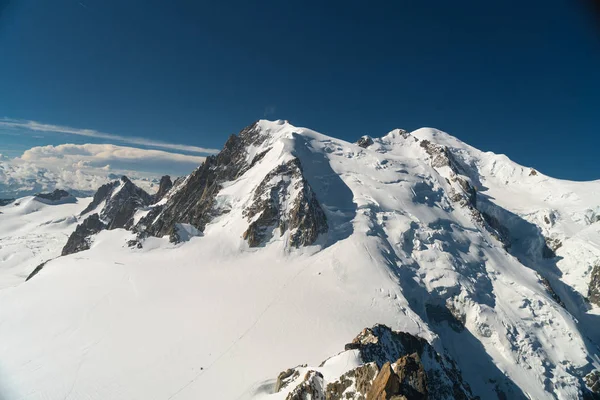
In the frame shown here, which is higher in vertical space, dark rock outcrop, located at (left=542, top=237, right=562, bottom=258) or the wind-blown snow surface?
dark rock outcrop, located at (left=542, top=237, right=562, bottom=258)

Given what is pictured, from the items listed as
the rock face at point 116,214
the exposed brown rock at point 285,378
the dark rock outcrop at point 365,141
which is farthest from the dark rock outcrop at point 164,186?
the exposed brown rock at point 285,378

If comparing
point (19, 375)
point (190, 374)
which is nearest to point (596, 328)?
point (190, 374)

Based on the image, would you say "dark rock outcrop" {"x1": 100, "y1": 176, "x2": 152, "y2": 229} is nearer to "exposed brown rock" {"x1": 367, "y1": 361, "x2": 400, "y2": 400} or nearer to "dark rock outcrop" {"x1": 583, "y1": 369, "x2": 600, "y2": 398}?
"exposed brown rock" {"x1": 367, "y1": 361, "x2": 400, "y2": 400}

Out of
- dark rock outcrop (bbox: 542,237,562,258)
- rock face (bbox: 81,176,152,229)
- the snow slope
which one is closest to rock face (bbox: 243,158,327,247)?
rock face (bbox: 81,176,152,229)

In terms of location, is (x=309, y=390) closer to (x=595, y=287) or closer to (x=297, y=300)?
(x=297, y=300)

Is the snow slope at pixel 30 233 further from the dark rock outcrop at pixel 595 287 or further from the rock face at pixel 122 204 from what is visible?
the dark rock outcrop at pixel 595 287

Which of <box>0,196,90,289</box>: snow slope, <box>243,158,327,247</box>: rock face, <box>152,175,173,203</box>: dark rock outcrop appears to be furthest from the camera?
<box>152,175,173,203</box>: dark rock outcrop

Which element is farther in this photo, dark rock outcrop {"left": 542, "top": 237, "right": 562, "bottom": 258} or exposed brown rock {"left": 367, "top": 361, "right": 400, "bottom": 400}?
dark rock outcrop {"left": 542, "top": 237, "right": 562, "bottom": 258}
